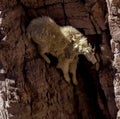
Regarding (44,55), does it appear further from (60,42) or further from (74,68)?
(74,68)

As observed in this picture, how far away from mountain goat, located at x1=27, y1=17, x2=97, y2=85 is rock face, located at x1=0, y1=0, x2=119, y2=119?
0.11 m

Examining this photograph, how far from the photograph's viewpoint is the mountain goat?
564 centimetres

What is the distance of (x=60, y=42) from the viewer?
5.76 m

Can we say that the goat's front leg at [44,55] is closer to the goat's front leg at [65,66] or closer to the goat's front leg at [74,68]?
the goat's front leg at [65,66]

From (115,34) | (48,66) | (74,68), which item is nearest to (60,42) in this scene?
(48,66)

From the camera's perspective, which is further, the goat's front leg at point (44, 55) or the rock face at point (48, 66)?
the goat's front leg at point (44, 55)

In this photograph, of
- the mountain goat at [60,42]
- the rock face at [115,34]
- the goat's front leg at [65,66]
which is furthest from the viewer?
the goat's front leg at [65,66]

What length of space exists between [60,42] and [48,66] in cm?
38

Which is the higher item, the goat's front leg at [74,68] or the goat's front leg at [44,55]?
the goat's front leg at [44,55]

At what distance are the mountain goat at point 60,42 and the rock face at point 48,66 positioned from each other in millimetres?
112

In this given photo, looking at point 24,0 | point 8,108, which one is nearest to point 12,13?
point 24,0

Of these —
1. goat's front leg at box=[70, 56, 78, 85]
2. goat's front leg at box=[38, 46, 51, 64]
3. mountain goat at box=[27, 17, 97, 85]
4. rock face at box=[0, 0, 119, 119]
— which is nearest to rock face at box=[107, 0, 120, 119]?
rock face at box=[0, 0, 119, 119]

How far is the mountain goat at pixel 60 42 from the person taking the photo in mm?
5637

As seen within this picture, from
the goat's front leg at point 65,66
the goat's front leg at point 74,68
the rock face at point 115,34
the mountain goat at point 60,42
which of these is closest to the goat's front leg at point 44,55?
the mountain goat at point 60,42
